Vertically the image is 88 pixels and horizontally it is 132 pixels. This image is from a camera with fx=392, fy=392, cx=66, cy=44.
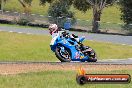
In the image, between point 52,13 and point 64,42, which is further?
point 52,13

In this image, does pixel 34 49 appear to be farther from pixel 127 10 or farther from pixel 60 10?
pixel 127 10

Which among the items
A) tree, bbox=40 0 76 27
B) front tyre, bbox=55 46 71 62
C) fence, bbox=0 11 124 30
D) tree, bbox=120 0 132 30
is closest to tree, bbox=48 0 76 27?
tree, bbox=40 0 76 27

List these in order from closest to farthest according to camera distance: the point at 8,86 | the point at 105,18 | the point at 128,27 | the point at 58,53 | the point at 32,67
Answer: the point at 8,86
the point at 32,67
the point at 58,53
the point at 128,27
the point at 105,18

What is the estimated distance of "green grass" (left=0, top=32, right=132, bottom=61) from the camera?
2436 centimetres

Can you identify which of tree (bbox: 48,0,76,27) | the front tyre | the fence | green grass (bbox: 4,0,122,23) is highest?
the front tyre

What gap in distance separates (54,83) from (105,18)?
5603cm

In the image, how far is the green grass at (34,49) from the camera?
2436 centimetres

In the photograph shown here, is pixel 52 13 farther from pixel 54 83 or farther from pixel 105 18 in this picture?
pixel 54 83

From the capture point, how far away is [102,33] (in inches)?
1561

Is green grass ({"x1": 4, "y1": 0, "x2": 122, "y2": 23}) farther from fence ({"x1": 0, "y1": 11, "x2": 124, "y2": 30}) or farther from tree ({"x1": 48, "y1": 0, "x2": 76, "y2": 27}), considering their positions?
fence ({"x1": 0, "y1": 11, "x2": 124, "y2": 30})

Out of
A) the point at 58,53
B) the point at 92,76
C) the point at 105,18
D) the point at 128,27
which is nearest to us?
the point at 92,76

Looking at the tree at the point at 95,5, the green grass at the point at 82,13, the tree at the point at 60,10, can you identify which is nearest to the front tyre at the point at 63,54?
the tree at the point at 95,5

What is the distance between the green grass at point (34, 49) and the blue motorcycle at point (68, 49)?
838 cm

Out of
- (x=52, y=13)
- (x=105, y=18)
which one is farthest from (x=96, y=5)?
(x=105, y=18)
